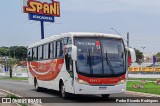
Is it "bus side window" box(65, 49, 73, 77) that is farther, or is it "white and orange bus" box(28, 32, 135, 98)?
"bus side window" box(65, 49, 73, 77)

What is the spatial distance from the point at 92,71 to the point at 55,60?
392cm

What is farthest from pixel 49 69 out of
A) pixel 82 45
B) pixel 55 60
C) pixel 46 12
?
pixel 46 12

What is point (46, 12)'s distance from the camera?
62.7 metres

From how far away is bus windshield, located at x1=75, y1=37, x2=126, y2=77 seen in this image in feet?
56.4

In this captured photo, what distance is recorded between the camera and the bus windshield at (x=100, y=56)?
1719 cm

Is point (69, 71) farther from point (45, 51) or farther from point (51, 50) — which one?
point (45, 51)

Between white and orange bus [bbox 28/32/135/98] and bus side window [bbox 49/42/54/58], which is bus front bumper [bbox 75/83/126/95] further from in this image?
bus side window [bbox 49/42/54/58]

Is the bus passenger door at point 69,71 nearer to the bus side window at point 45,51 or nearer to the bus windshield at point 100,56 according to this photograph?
the bus windshield at point 100,56

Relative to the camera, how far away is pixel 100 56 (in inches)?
687

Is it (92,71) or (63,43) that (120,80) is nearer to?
(92,71)

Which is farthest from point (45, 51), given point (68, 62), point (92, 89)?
point (92, 89)

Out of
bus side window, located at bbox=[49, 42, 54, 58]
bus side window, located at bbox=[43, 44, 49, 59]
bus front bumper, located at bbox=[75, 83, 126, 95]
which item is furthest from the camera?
bus side window, located at bbox=[43, 44, 49, 59]

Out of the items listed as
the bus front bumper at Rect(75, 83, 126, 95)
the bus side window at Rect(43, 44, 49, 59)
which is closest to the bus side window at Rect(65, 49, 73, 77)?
the bus front bumper at Rect(75, 83, 126, 95)

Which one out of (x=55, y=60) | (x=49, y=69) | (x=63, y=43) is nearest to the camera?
(x=63, y=43)
